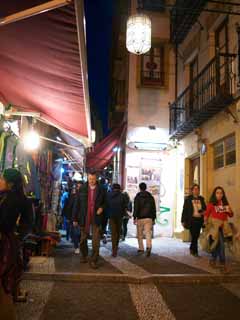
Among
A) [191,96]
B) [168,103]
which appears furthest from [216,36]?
[168,103]

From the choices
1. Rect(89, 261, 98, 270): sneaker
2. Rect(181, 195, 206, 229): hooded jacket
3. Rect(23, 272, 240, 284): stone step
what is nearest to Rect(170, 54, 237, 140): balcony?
Rect(181, 195, 206, 229): hooded jacket

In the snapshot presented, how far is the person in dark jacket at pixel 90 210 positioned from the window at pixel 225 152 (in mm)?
4439

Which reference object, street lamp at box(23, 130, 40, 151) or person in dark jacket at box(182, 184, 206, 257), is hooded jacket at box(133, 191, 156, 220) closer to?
person in dark jacket at box(182, 184, 206, 257)

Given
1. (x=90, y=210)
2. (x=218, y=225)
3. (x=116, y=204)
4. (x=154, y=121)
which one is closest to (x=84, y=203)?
(x=90, y=210)

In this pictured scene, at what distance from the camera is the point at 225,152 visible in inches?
463

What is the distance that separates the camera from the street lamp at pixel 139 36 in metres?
11.7

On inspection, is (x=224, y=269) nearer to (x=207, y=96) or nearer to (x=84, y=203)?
(x=84, y=203)

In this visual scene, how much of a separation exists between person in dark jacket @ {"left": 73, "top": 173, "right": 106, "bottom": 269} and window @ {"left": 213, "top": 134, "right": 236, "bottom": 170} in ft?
14.6

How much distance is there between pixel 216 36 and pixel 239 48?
2.89m

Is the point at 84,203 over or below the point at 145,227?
over

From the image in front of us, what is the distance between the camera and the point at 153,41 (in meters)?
17.1

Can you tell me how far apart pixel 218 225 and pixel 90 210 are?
9.37 feet

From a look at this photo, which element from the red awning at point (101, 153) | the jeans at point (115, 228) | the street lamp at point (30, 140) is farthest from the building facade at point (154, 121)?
the street lamp at point (30, 140)

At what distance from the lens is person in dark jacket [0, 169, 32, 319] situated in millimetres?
4117
